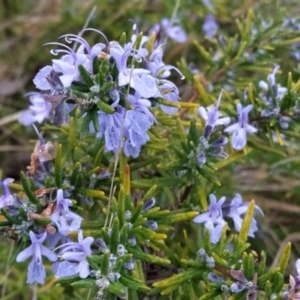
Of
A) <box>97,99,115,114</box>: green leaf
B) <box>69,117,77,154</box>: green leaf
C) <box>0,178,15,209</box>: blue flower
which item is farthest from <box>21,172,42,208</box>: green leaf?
<box>97,99,115,114</box>: green leaf

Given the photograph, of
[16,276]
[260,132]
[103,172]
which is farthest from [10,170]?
[260,132]

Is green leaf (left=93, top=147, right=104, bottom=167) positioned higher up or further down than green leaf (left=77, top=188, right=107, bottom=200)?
higher up

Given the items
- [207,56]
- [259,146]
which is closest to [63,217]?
[259,146]

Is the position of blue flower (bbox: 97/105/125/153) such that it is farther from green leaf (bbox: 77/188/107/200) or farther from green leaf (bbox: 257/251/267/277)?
green leaf (bbox: 257/251/267/277)

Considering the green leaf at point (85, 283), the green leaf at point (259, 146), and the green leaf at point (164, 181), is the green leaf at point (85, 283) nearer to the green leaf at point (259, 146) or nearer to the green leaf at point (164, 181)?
the green leaf at point (164, 181)

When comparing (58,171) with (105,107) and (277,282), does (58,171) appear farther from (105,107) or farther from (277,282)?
(277,282)

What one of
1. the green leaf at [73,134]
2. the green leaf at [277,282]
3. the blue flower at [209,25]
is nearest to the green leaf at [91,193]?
the green leaf at [73,134]
